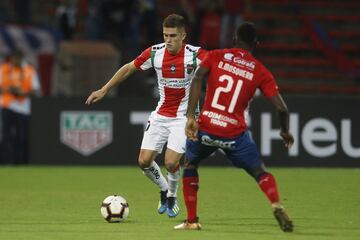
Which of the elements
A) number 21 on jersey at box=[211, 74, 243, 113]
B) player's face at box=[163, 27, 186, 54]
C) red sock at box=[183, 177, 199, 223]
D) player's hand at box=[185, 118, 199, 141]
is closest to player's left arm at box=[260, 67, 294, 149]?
number 21 on jersey at box=[211, 74, 243, 113]

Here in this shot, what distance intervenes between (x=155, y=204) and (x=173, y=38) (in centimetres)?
242

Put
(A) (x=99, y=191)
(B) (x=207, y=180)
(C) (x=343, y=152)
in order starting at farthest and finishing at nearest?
(C) (x=343, y=152), (B) (x=207, y=180), (A) (x=99, y=191)

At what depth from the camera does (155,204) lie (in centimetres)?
1273

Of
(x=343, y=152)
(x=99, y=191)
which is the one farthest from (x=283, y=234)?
(x=343, y=152)

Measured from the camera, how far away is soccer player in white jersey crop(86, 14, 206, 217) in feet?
37.3

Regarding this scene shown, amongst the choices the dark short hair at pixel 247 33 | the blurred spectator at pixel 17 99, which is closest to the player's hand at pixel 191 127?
the dark short hair at pixel 247 33

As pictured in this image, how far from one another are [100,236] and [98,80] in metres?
11.7

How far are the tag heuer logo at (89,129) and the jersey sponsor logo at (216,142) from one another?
9.00m

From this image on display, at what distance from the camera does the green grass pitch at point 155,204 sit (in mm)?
9728

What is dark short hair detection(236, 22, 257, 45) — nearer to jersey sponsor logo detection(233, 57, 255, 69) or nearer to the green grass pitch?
jersey sponsor logo detection(233, 57, 255, 69)

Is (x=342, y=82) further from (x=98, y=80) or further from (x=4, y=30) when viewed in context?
(x=4, y=30)

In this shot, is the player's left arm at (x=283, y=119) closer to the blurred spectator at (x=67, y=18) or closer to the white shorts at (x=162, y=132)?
the white shorts at (x=162, y=132)

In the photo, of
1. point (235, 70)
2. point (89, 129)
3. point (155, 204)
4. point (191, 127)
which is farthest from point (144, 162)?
point (89, 129)

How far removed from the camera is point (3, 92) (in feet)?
62.7
